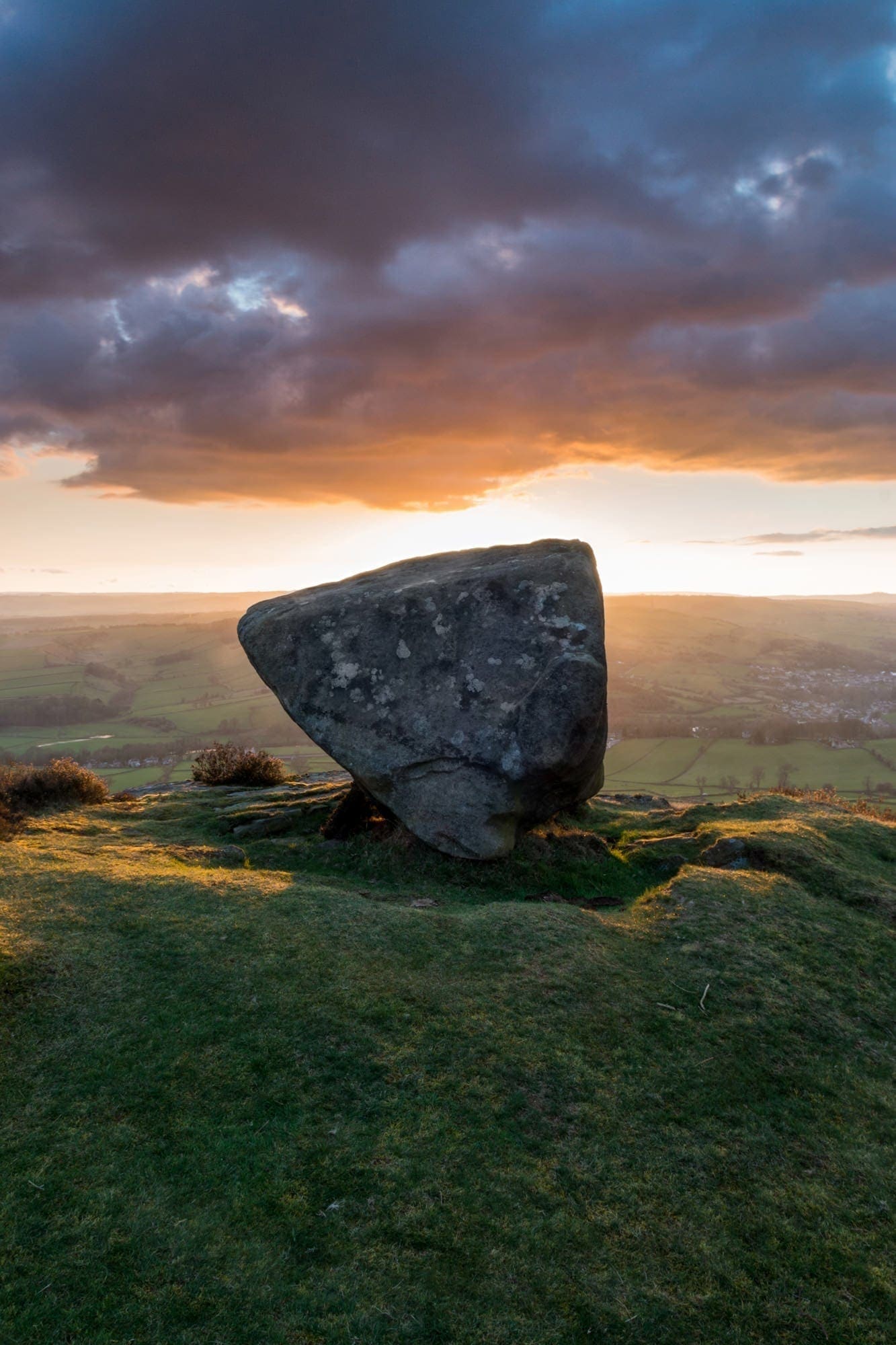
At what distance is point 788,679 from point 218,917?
4738 inches

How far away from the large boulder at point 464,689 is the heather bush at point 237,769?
6.33 m

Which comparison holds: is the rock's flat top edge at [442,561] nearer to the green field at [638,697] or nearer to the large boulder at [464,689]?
the large boulder at [464,689]

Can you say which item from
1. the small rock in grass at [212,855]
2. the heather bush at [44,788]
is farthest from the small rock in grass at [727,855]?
the heather bush at [44,788]

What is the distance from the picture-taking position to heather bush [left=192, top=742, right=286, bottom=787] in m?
20.0

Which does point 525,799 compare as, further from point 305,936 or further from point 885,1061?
point 885,1061

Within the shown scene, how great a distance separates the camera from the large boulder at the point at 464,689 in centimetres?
1229

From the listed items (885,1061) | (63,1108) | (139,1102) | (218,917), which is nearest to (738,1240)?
Result: (885,1061)

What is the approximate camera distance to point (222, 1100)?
20.4 feet

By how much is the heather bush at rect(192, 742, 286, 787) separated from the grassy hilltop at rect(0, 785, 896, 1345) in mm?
8599

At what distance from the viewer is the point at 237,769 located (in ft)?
65.8

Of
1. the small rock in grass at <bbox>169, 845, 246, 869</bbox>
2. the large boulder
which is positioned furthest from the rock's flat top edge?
the small rock in grass at <bbox>169, 845, 246, 869</bbox>

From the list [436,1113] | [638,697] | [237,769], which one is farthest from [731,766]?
[436,1113]

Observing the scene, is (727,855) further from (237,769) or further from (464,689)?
(237,769)

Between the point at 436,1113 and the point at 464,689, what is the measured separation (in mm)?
7497
